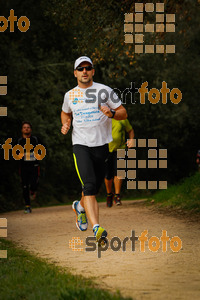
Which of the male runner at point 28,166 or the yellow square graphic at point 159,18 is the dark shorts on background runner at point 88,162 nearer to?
the yellow square graphic at point 159,18

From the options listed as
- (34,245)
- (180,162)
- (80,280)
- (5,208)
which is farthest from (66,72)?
(80,280)

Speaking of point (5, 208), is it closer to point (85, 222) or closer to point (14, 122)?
point (14, 122)

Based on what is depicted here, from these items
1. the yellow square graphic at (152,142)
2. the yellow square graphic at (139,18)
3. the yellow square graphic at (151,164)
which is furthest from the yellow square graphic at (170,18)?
the yellow square graphic at (151,164)

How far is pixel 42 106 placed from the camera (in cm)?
2308

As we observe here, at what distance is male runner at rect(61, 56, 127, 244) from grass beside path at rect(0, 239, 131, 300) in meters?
1.27

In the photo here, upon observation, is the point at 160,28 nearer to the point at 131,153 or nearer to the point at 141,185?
the point at 131,153

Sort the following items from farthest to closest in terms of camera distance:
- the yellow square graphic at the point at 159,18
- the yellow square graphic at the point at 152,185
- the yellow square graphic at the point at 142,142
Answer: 1. the yellow square graphic at the point at 142,142
2. the yellow square graphic at the point at 152,185
3. the yellow square graphic at the point at 159,18

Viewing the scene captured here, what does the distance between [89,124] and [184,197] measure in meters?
6.03

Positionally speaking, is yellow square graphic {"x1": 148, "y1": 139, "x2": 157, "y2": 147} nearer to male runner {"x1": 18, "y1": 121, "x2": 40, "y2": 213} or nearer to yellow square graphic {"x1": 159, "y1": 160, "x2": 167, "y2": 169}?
yellow square graphic {"x1": 159, "y1": 160, "x2": 167, "y2": 169}

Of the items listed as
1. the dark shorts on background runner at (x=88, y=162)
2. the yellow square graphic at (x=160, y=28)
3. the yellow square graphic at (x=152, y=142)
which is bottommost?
the yellow square graphic at (x=152, y=142)

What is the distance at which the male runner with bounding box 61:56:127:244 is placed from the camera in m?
8.05

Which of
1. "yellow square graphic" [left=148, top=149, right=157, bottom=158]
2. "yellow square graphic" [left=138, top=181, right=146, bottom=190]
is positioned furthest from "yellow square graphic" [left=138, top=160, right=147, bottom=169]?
"yellow square graphic" [left=138, top=181, right=146, bottom=190]

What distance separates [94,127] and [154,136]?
24139 mm

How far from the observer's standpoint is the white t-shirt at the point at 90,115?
8.04m
